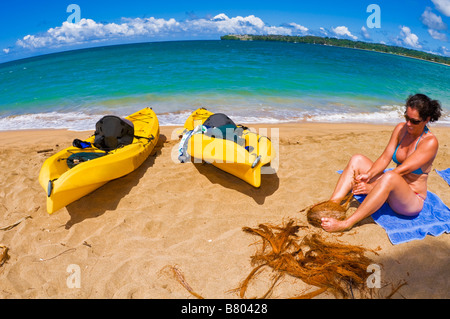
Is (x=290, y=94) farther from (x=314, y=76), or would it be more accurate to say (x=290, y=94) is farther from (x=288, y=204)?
(x=288, y=204)

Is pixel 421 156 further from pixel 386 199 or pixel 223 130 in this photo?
pixel 223 130

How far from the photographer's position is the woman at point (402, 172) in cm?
263

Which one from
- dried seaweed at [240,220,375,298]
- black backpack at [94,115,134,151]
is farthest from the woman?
black backpack at [94,115,134,151]

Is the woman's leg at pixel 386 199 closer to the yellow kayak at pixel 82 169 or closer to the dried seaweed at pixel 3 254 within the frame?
the yellow kayak at pixel 82 169

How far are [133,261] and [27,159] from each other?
4336mm

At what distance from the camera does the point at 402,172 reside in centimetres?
282

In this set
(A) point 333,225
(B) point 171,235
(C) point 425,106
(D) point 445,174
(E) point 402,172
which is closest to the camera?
(C) point 425,106

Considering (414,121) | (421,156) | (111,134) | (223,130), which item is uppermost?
(414,121)

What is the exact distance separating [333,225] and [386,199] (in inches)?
26.9

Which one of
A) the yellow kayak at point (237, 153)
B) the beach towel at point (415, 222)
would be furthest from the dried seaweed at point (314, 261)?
the yellow kayak at point (237, 153)

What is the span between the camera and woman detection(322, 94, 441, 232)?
2.63 meters

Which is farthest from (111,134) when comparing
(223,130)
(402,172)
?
(402,172)
